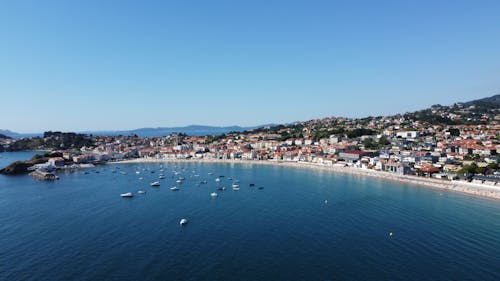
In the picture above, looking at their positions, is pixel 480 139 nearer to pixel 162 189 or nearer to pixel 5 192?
pixel 162 189

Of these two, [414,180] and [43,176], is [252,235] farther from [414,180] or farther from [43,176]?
[43,176]

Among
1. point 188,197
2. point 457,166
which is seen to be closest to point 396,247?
point 188,197

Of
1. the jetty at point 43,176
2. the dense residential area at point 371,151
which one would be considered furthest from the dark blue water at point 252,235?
the dense residential area at point 371,151

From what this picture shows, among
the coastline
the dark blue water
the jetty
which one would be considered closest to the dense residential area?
the coastline

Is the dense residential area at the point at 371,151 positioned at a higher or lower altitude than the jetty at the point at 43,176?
higher

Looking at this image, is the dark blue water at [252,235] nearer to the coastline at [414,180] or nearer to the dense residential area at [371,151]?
the coastline at [414,180]

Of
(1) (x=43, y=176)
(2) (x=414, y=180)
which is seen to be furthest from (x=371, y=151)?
Result: (1) (x=43, y=176)

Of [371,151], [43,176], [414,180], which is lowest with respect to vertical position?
[414,180]

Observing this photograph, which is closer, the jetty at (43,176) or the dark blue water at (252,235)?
the dark blue water at (252,235)
